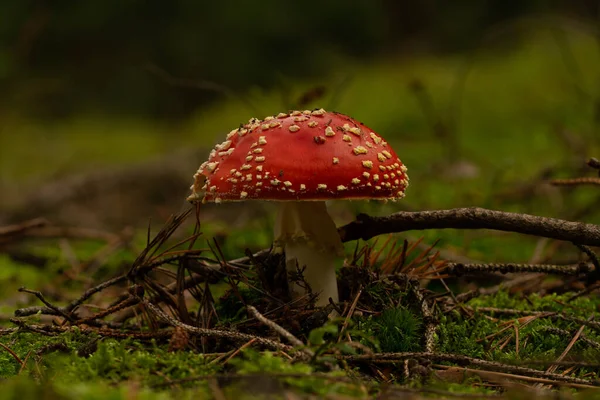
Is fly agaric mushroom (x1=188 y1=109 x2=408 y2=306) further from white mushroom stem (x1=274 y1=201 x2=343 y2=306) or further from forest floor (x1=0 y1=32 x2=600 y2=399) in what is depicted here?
forest floor (x1=0 y1=32 x2=600 y2=399)

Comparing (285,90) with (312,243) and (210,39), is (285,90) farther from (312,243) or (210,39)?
(210,39)

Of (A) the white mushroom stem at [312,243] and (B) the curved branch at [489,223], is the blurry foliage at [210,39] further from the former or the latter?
(B) the curved branch at [489,223]

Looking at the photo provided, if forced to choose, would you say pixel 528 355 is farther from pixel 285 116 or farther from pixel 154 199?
pixel 154 199

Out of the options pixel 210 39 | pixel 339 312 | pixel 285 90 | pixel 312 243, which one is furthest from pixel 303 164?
pixel 210 39

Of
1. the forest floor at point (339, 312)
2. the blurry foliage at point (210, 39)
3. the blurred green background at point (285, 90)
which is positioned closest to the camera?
the forest floor at point (339, 312)

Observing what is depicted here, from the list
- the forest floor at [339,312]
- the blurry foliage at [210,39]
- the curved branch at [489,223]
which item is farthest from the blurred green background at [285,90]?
the curved branch at [489,223]
